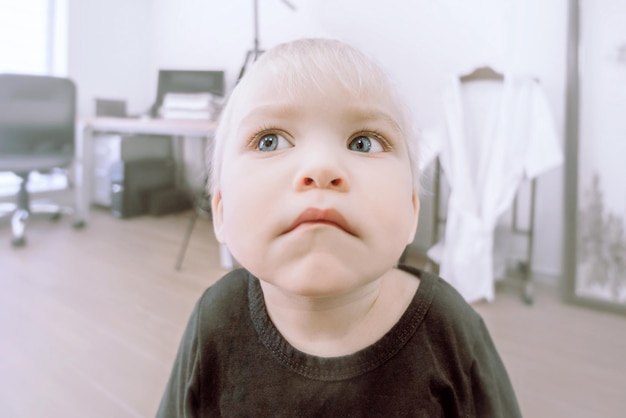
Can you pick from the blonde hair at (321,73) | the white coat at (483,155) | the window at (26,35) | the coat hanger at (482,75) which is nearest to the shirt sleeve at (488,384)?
the blonde hair at (321,73)

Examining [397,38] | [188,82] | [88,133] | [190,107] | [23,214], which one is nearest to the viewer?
[397,38]

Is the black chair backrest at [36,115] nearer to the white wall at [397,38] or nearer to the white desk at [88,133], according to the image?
the white desk at [88,133]

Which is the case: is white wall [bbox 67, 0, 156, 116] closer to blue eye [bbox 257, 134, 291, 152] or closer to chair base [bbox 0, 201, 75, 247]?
chair base [bbox 0, 201, 75, 247]

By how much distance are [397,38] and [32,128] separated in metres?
2.15

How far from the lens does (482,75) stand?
1689 millimetres

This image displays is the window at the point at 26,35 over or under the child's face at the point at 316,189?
over

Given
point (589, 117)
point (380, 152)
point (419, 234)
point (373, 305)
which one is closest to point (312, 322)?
point (373, 305)

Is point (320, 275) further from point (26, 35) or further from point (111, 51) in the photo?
point (111, 51)

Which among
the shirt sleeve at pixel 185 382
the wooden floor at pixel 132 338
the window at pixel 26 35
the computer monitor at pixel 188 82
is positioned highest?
the window at pixel 26 35

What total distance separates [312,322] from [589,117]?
5.51 feet

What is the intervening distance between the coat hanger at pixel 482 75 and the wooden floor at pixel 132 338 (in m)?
0.88

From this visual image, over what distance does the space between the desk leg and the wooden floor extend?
557 millimetres

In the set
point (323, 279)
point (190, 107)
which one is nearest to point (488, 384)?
point (323, 279)

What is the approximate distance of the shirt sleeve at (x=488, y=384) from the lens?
19.1 inches
